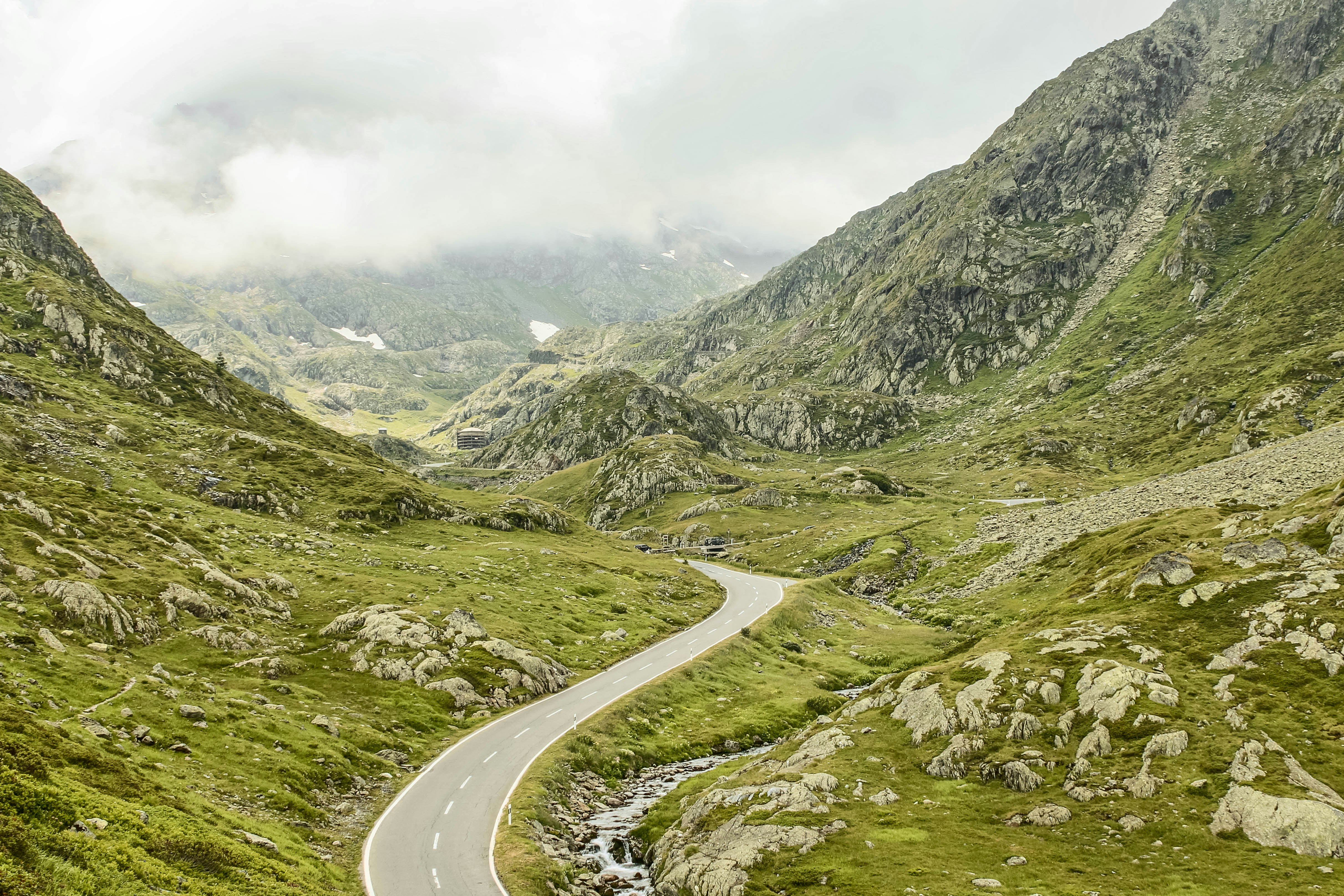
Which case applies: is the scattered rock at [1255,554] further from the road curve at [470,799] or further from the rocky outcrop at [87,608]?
the rocky outcrop at [87,608]

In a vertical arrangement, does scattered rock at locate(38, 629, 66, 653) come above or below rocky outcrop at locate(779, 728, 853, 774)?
above

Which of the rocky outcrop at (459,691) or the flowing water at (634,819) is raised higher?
the rocky outcrop at (459,691)

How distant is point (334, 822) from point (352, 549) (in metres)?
68.4

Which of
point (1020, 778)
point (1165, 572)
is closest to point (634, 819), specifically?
point (1020, 778)

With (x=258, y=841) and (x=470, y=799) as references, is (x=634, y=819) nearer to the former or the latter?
(x=470, y=799)

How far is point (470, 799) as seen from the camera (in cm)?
4866

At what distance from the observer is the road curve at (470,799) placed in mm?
38312

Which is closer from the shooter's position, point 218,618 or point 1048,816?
point 1048,816

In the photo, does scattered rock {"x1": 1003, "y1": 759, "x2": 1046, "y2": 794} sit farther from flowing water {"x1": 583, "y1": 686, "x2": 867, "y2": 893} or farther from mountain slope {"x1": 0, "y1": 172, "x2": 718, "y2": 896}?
mountain slope {"x1": 0, "y1": 172, "x2": 718, "y2": 896}

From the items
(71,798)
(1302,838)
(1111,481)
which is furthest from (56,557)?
(1111,481)

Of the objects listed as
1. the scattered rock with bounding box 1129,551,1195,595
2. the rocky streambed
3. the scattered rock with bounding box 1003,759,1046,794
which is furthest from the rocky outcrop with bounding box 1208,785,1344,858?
the rocky streambed

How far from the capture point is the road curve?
3831cm

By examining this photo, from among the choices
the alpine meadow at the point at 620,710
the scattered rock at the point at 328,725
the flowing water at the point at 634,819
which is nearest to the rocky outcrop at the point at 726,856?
the alpine meadow at the point at 620,710

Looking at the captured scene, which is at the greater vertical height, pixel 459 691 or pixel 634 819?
pixel 459 691
